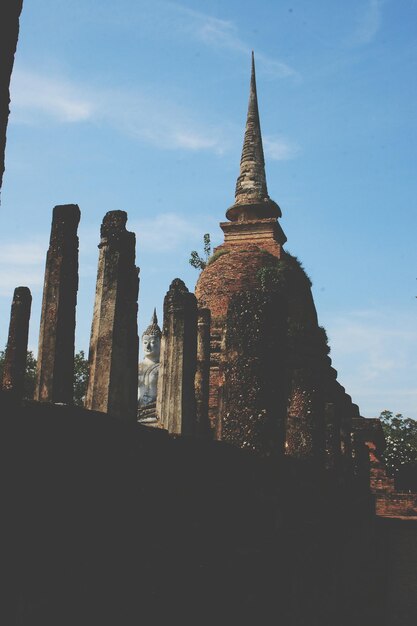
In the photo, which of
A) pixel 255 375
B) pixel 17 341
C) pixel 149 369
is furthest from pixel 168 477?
pixel 149 369

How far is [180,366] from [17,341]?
214 cm

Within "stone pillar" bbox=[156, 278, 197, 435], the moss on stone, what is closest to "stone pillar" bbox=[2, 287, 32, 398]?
"stone pillar" bbox=[156, 278, 197, 435]

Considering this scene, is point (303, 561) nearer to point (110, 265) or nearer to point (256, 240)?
point (110, 265)

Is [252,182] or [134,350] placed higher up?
[252,182]

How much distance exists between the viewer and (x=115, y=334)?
177 inches

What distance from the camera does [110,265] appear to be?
4.71m

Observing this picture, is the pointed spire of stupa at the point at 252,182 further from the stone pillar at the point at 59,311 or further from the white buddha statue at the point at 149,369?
the stone pillar at the point at 59,311

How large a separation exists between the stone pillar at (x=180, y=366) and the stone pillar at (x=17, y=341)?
1.29 meters

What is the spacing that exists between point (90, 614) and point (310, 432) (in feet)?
16.6

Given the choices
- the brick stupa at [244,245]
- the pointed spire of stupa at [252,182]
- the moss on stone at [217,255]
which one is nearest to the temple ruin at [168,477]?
the brick stupa at [244,245]

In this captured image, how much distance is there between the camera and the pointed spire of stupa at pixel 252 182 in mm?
18656

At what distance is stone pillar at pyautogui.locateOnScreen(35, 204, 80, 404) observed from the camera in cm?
479

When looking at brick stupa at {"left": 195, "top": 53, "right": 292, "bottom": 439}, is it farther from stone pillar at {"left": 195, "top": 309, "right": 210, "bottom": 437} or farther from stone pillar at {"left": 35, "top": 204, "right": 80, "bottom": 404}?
stone pillar at {"left": 35, "top": 204, "right": 80, "bottom": 404}

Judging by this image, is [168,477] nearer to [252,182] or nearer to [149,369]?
[149,369]
